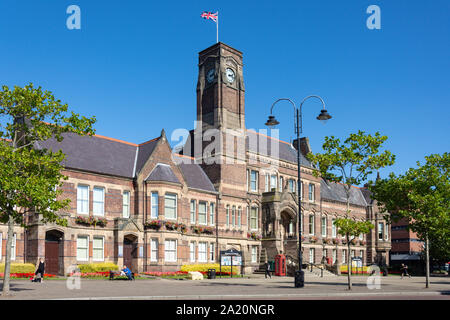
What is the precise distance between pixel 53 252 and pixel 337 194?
133ft

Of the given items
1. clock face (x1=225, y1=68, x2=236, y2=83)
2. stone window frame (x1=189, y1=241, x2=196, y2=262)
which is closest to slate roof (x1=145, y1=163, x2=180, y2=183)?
stone window frame (x1=189, y1=241, x2=196, y2=262)

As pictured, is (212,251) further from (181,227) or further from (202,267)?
(181,227)

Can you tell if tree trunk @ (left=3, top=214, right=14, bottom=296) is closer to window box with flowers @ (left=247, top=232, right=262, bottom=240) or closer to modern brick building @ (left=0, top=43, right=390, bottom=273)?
modern brick building @ (left=0, top=43, right=390, bottom=273)

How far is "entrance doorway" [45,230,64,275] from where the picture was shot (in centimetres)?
3500

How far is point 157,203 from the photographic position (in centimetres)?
4044

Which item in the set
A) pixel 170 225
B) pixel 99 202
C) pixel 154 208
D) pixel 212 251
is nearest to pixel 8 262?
pixel 99 202

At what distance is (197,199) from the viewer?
44938 millimetres

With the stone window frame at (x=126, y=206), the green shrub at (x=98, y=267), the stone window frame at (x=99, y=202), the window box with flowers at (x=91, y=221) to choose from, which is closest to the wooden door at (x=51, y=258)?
the green shrub at (x=98, y=267)

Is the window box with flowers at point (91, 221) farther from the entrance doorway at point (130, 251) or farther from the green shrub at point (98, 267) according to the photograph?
the green shrub at point (98, 267)

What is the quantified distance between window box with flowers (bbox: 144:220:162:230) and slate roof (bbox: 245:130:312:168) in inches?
578

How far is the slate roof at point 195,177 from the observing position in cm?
4572

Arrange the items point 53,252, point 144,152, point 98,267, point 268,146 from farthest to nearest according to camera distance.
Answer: point 268,146 → point 144,152 → point 98,267 → point 53,252
